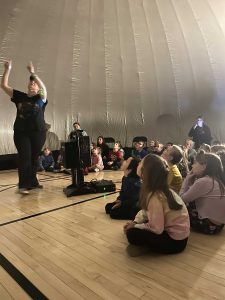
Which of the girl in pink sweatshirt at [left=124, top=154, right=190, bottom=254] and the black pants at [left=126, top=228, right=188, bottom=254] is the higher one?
the girl in pink sweatshirt at [left=124, top=154, right=190, bottom=254]

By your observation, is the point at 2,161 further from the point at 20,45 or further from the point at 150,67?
the point at 150,67

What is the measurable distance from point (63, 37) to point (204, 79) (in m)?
4.67

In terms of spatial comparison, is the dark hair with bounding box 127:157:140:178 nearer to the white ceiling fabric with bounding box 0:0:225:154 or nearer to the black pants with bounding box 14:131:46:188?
the black pants with bounding box 14:131:46:188

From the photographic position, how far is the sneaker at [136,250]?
2289 millimetres

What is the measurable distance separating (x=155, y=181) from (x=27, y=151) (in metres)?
2.65

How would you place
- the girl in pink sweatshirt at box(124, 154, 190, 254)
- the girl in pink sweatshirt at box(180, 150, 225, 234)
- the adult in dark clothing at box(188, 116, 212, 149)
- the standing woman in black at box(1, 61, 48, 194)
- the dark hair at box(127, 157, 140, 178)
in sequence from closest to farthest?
the girl in pink sweatshirt at box(124, 154, 190, 254) < the girl in pink sweatshirt at box(180, 150, 225, 234) < the dark hair at box(127, 157, 140, 178) < the standing woman in black at box(1, 61, 48, 194) < the adult in dark clothing at box(188, 116, 212, 149)

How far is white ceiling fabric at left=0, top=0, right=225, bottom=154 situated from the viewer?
28.9ft

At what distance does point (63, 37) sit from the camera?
9.22 meters

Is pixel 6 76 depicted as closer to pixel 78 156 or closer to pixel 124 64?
pixel 78 156

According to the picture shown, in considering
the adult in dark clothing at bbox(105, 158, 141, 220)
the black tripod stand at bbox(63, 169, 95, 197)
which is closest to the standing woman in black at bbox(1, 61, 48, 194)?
the black tripod stand at bbox(63, 169, 95, 197)

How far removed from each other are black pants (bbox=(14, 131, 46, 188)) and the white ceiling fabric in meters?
→ 4.26

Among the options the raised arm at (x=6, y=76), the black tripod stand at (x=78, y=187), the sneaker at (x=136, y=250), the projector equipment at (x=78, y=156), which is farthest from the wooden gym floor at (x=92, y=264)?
the raised arm at (x=6, y=76)

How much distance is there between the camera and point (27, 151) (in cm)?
441

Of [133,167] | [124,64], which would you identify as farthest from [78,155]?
[124,64]
